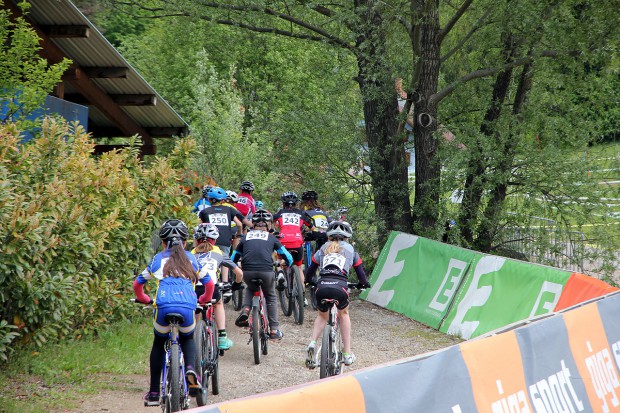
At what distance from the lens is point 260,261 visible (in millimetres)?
11766

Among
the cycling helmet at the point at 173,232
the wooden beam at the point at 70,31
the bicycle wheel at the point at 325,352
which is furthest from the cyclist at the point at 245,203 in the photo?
the cycling helmet at the point at 173,232

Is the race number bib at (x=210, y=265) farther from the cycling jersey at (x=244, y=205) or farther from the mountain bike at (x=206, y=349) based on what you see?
the cycling jersey at (x=244, y=205)

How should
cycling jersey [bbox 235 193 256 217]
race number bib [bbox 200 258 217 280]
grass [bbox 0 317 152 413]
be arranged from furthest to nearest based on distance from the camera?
cycling jersey [bbox 235 193 256 217] < race number bib [bbox 200 258 217 280] < grass [bbox 0 317 152 413]

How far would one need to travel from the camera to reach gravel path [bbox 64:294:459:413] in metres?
9.77


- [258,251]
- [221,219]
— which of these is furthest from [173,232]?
[221,219]

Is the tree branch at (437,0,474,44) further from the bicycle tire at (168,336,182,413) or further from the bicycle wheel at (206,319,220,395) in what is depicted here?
the bicycle tire at (168,336,182,413)

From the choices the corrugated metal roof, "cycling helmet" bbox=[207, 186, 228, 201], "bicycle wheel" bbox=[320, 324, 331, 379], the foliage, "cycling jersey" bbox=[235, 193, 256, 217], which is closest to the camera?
"bicycle wheel" bbox=[320, 324, 331, 379]

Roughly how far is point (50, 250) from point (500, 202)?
39.7 ft

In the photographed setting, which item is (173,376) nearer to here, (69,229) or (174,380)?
(174,380)

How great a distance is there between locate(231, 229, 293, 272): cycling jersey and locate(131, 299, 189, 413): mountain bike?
12.5 feet

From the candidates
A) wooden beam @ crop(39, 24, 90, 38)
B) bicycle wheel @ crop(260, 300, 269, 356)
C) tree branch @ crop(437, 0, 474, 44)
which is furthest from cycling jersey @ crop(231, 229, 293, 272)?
tree branch @ crop(437, 0, 474, 44)

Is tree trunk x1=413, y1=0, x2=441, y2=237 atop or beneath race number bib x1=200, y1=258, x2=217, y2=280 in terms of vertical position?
atop

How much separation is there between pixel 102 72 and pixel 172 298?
11.5 meters

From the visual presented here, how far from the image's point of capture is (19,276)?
28.2ft
